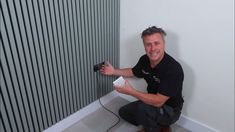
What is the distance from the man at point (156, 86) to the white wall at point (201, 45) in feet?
0.53

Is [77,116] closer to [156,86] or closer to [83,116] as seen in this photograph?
[83,116]

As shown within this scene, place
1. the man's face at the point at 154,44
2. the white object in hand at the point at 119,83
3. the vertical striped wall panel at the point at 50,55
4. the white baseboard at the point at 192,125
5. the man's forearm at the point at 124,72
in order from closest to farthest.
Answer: the vertical striped wall panel at the point at 50,55 → the man's face at the point at 154,44 → the white object in hand at the point at 119,83 → the white baseboard at the point at 192,125 → the man's forearm at the point at 124,72

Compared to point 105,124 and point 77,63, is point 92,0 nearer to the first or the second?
point 77,63

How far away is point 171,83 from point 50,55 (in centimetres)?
86

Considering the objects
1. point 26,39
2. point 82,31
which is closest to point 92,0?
point 82,31

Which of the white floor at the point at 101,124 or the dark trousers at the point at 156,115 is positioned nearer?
the dark trousers at the point at 156,115

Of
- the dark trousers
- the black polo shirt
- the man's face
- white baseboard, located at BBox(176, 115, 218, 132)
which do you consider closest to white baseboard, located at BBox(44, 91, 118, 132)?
the dark trousers

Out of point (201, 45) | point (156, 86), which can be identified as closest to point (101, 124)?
point (156, 86)

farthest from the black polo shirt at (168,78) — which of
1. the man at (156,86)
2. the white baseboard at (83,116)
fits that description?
the white baseboard at (83,116)

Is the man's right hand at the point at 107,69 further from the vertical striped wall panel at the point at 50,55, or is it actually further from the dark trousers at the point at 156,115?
the dark trousers at the point at 156,115

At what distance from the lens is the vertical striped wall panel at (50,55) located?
1.30m

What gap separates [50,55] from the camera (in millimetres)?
1521

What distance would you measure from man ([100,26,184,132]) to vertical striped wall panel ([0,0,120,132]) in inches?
10.4

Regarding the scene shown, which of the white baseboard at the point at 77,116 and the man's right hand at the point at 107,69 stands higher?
the man's right hand at the point at 107,69
